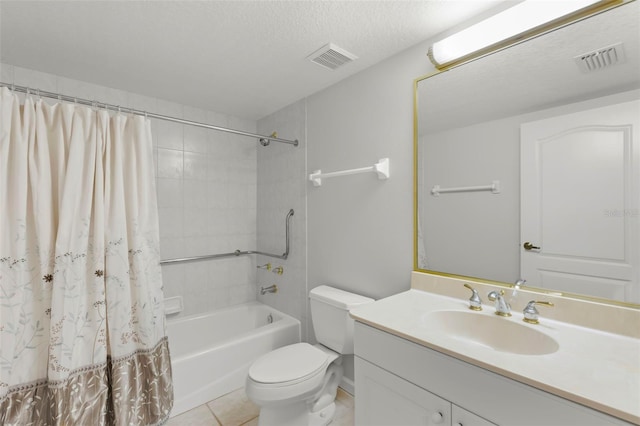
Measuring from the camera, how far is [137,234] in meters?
1.49

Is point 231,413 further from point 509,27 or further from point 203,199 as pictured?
point 509,27

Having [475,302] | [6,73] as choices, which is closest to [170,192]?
[6,73]

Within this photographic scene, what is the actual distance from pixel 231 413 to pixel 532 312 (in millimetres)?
1793

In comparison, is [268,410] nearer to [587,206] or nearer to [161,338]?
[161,338]

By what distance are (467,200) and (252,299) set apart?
7.52 feet

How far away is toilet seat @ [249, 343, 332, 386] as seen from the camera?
4.81 ft

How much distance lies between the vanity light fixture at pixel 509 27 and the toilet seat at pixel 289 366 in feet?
5.76

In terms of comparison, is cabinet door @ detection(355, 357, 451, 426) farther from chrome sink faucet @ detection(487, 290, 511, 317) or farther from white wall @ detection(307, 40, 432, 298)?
white wall @ detection(307, 40, 432, 298)

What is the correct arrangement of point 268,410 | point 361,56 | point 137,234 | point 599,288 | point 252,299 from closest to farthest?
point 599,288 → point 137,234 → point 268,410 → point 361,56 → point 252,299

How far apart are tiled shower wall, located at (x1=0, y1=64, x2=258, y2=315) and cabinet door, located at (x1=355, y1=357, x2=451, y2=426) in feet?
6.10

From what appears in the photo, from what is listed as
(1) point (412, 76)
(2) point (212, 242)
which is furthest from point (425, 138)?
(2) point (212, 242)

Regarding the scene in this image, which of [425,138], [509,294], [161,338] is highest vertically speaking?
[425,138]

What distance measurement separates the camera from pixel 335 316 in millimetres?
1807

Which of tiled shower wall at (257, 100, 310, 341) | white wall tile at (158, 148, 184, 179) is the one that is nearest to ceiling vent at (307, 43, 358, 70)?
tiled shower wall at (257, 100, 310, 341)
